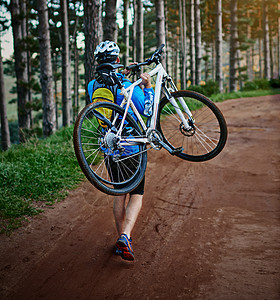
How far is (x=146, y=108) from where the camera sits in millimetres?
3729

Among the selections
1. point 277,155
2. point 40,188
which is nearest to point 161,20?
point 277,155

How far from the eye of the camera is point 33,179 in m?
5.90

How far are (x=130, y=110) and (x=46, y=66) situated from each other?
872 cm

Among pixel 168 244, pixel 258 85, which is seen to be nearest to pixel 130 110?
pixel 168 244

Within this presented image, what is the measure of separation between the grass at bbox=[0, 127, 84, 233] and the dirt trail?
27 centimetres

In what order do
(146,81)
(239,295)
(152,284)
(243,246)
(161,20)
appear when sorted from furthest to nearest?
(161,20)
(243,246)
(146,81)
(152,284)
(239,295)

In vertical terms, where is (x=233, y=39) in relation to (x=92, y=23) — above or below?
above

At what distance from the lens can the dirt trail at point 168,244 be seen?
10.8 feet

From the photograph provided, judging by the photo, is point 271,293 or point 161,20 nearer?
point 271,293

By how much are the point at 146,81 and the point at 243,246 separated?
2536mm

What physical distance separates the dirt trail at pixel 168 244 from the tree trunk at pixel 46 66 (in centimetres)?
630

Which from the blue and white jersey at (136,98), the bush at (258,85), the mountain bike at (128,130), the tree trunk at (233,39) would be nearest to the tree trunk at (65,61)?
the tree trunk at (233,39)

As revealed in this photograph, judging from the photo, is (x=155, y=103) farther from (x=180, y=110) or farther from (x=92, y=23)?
(x=92, y=23)

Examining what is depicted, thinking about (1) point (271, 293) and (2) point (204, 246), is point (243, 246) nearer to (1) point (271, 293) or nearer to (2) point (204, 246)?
(2) point (204, 246)
